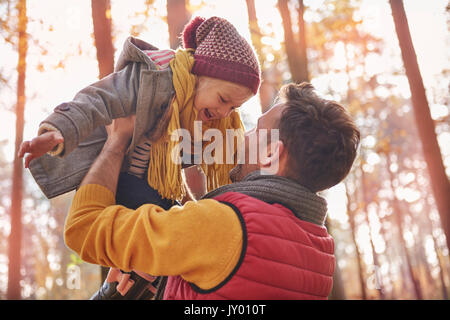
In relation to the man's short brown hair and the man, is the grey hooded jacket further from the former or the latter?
the man's short brown hair

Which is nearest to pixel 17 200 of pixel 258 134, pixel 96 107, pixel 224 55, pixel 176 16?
pixel 176 16

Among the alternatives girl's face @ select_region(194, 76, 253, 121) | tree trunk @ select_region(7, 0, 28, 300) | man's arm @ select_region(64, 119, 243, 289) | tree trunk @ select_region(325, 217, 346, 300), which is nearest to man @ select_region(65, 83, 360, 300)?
man's arm @ select_region(64, 119, 243, 289)

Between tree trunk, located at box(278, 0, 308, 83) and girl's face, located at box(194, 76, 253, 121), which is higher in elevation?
tree trunk, located at box(278, 0, 308, 83)

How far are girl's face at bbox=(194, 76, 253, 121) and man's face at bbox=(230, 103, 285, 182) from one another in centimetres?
24

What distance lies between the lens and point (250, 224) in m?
1.36

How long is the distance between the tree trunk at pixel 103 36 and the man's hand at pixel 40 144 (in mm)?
2336

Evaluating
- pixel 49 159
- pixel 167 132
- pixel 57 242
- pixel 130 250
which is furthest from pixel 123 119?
pixel 57 242

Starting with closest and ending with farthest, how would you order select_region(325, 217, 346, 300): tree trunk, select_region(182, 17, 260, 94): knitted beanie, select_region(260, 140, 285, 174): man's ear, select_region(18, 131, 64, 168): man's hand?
1. select_region(18, 131, 64, 168): man's hand
2. select_region(260, 140, 285, 174): man's ear
3. select_region(182, 17, 260, 94): knitted beanie
4. select_region(325, 217, 346, 300): tree trunk

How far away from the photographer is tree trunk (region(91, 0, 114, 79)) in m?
3.74

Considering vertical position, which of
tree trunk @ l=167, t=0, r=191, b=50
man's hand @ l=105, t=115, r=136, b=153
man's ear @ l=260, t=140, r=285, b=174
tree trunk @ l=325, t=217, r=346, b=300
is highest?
tree trunk @ l=167, t=0, r=191, b=50

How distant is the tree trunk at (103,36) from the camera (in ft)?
12.3

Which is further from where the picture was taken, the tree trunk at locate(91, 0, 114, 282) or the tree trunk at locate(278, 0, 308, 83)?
the tree trunk at locate(278, 0, 308, 83)

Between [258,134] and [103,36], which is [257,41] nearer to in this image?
[103,36]

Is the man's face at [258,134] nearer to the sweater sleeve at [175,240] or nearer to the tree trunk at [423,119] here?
the sweater sleeve at [175,240]
